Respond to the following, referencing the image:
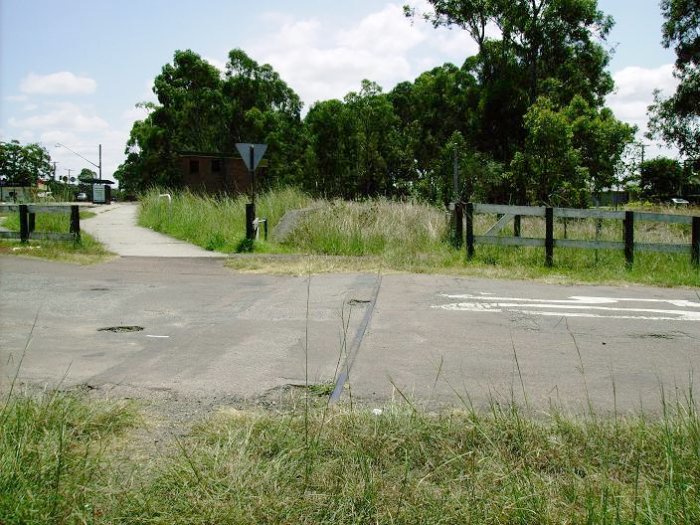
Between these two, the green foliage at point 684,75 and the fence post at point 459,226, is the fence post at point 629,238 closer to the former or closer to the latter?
the fence post at point 459,226

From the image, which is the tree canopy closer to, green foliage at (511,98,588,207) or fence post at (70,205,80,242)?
green foliage at (511,98,588,207)

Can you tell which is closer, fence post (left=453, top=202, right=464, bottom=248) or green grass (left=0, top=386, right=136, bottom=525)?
green grass (left=0, top=386, right=136, bottom=525)

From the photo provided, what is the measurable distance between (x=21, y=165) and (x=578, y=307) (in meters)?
88.0

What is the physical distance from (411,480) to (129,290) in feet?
25.7

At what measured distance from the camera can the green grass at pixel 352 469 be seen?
2672 mm

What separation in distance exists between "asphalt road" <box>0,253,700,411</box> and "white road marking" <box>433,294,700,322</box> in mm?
29

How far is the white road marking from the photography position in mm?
8078

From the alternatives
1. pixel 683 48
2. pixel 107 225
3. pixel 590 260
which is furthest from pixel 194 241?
pixel 683 48

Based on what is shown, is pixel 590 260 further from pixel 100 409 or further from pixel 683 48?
pixel 683 48

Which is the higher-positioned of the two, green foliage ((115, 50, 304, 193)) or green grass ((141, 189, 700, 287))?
green foliage ((115, 50, 304, 193))

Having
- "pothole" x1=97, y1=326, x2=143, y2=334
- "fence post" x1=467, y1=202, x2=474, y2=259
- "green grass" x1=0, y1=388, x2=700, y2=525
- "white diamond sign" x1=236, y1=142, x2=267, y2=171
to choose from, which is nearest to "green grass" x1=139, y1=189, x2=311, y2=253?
"white diamond sign" x1=236, y1=142, x2=267, y2=171

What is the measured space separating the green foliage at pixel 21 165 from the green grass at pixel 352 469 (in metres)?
82.6

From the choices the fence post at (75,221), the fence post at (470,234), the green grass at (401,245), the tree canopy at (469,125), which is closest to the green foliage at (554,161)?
the tree canopy at (469,125)

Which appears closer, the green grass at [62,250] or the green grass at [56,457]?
the green grass at [56,457]
